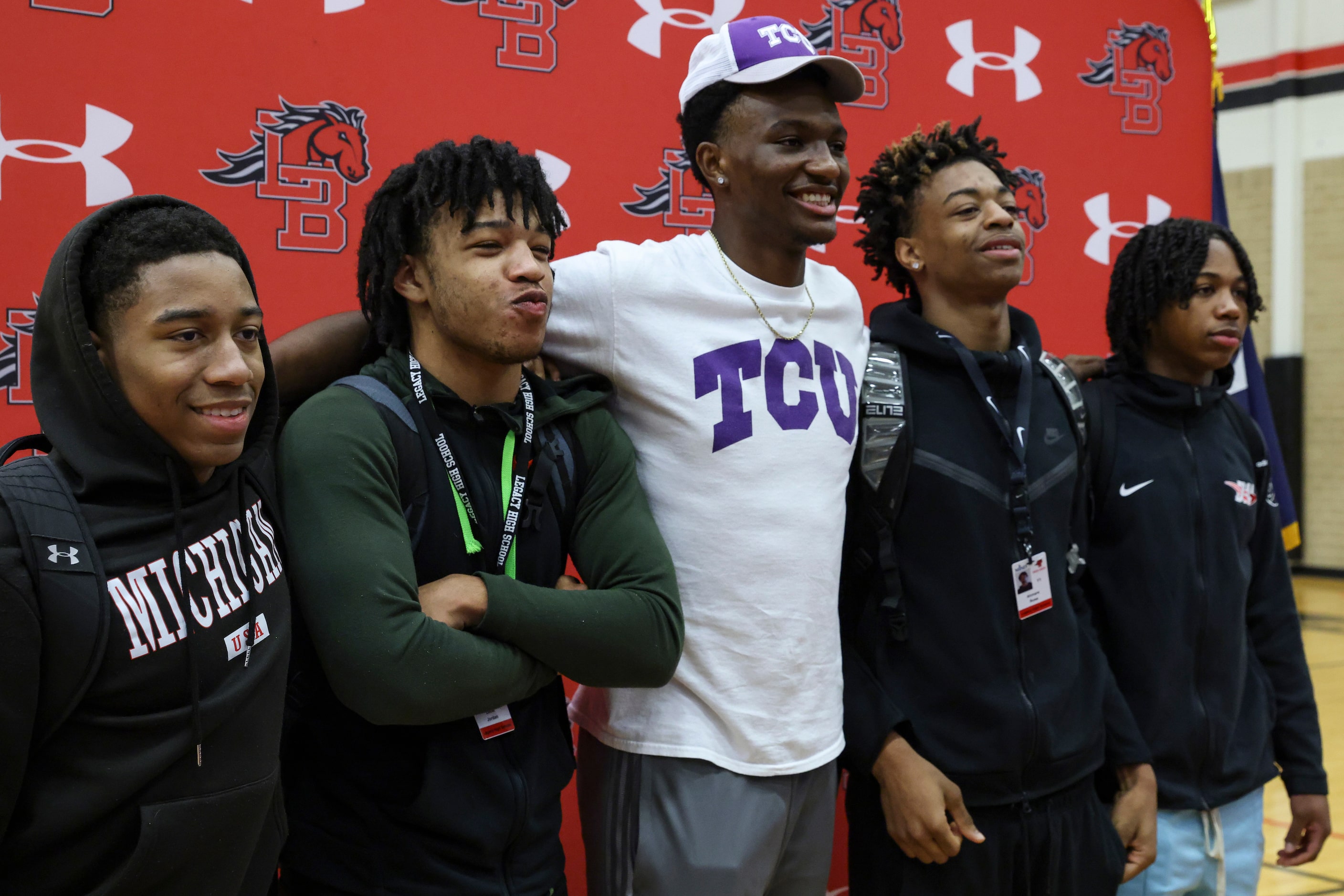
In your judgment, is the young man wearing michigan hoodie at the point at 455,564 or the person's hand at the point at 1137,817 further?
the person's hand at the point at 1137,817

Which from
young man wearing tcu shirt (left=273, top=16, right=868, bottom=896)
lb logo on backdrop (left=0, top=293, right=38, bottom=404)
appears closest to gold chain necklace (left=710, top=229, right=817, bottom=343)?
young man wearing tcu shirt (left=273, top=16, right=868, bottom=896)

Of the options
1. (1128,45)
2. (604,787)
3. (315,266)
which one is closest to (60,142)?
(315,266)

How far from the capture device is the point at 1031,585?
82.7 inches

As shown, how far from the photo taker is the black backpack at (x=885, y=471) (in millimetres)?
2061

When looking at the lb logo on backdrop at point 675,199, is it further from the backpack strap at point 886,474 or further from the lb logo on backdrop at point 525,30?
the backpack strap at point 886,474

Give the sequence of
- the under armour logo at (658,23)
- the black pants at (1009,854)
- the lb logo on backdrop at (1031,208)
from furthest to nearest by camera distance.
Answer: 1. the lb logo on backdrop at (1031,208)
2. the under armour logo at (658,23)
3. the black pants at (1009,854)

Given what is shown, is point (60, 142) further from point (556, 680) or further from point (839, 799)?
point (839, 799)

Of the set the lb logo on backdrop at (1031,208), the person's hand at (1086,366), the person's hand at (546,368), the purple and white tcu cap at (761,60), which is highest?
the purple and white tcu cap at (761,60)

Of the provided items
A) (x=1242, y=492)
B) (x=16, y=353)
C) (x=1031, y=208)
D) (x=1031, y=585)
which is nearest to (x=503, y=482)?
(x=1031, y=585)

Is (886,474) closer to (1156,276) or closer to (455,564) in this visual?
(455,564)

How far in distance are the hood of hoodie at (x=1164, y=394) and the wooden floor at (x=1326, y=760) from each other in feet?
6.26

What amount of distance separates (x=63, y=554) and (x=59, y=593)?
4 cm

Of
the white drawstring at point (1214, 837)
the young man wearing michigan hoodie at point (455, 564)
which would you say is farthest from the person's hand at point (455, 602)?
the white drawstring at point (1214, 837)

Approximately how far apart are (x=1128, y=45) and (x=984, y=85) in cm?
58
